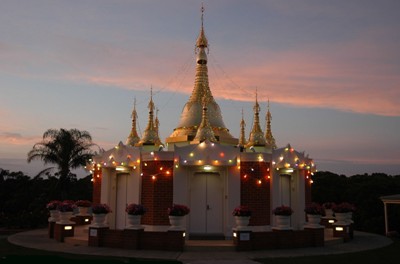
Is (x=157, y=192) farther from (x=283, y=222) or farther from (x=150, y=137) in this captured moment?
(x=283, y=222)

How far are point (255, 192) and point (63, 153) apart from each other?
17.6m

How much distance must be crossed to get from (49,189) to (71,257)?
64.9 ft

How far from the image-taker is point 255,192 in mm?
17719

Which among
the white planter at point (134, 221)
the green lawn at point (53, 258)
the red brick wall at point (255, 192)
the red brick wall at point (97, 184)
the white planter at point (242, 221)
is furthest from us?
the red brick wall at point (97, 184)

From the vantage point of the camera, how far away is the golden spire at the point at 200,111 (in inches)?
875

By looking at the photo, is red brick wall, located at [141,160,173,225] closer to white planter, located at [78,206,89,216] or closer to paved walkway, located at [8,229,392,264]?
paved walkway, located at [8,229,392,264]

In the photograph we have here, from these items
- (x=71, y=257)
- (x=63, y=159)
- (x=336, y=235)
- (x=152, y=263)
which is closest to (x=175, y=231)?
(x=152, y=263)

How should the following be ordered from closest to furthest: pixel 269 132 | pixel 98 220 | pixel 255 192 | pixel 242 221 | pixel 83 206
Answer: pixel 242 221 < pixel 98 220 < pixel 255 192 < pixel 83 206 < pixel 269 132

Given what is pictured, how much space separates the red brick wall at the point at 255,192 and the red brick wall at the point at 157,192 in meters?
3.11

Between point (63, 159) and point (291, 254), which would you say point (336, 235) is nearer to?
point (291, 254)

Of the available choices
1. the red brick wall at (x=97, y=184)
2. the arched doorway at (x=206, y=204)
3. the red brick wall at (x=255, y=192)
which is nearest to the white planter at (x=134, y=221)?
the arched doorway at (x=206, y=204)

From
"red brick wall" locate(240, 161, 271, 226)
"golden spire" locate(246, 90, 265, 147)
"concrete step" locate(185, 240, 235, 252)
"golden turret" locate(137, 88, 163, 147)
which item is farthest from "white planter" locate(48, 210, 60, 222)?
"golden spire" locate(246, 90, 265, 147)

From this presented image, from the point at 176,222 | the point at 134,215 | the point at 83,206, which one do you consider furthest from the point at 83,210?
the point at 176,222

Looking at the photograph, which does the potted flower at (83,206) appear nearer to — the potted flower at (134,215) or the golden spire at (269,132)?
the potted flower at (134,215)
